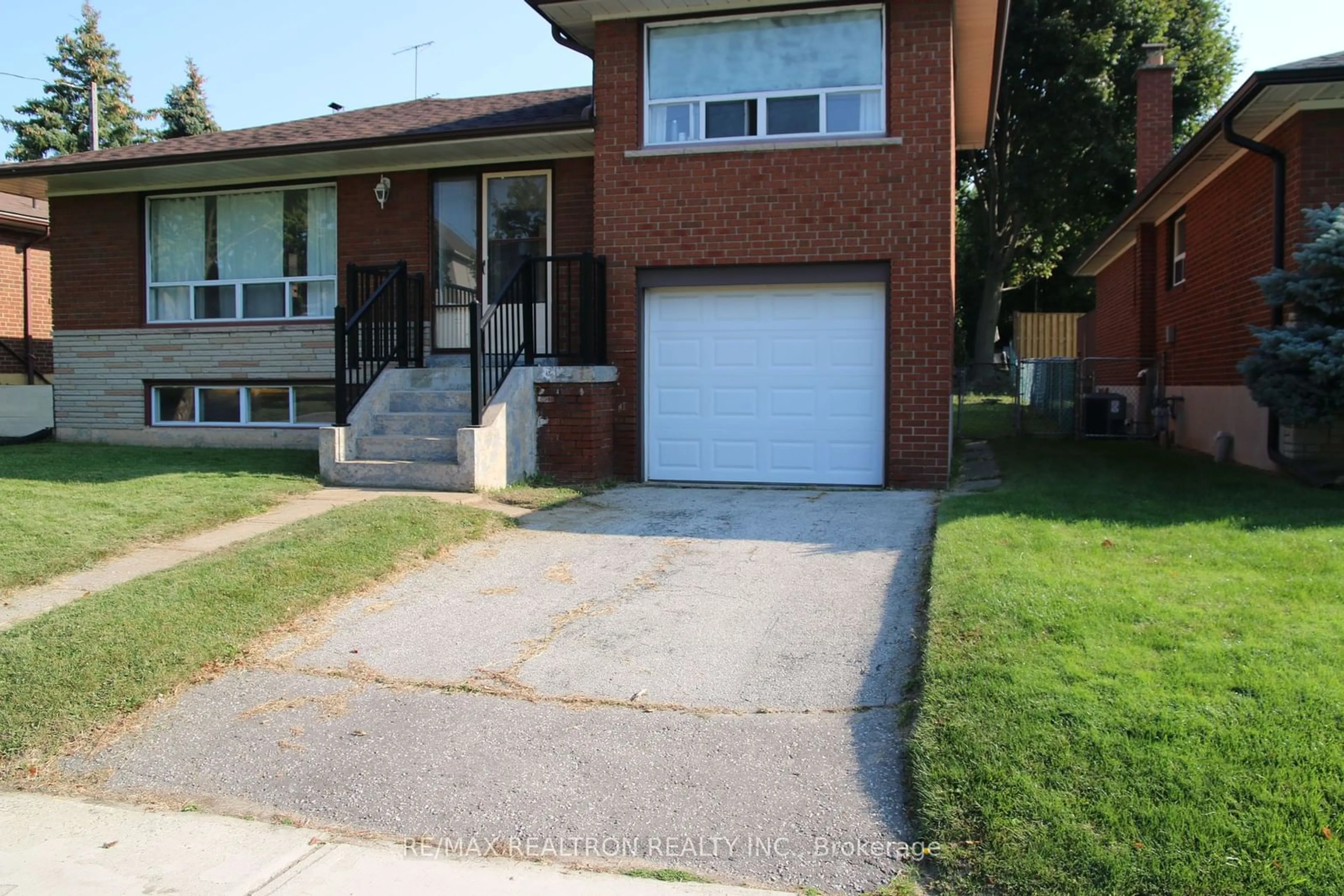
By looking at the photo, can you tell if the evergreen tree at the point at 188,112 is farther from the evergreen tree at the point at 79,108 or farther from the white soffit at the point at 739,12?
the white soffit at the point at 739,12

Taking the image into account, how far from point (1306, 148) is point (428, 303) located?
960 cm

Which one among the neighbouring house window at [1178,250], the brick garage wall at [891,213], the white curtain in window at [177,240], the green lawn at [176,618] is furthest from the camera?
the neighbouring house window at [1178,250]

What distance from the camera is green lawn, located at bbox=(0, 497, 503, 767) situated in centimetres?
482

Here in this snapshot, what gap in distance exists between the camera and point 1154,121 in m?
20.4

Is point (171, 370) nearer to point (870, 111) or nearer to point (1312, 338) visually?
point (870, 111)

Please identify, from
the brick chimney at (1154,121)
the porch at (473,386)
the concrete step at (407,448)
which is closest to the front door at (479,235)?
the porch at (473,386)

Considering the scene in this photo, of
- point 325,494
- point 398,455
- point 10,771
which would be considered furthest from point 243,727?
point 398,455

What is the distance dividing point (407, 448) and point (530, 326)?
178 centimetres

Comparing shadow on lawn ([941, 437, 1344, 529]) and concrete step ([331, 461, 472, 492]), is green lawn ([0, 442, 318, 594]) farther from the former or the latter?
shadow on lawn ([941, 437, 1344, 529])

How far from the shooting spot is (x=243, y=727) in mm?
4758

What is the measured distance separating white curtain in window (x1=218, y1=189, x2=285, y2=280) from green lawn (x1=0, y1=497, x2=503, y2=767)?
7.16 m

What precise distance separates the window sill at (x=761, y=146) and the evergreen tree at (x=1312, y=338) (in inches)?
149

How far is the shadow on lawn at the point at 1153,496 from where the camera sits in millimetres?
7672

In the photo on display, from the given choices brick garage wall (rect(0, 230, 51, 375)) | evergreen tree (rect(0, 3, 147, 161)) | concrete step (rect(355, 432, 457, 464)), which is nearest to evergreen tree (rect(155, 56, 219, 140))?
evergreen tree (rect(0, 3, 147, 161))
